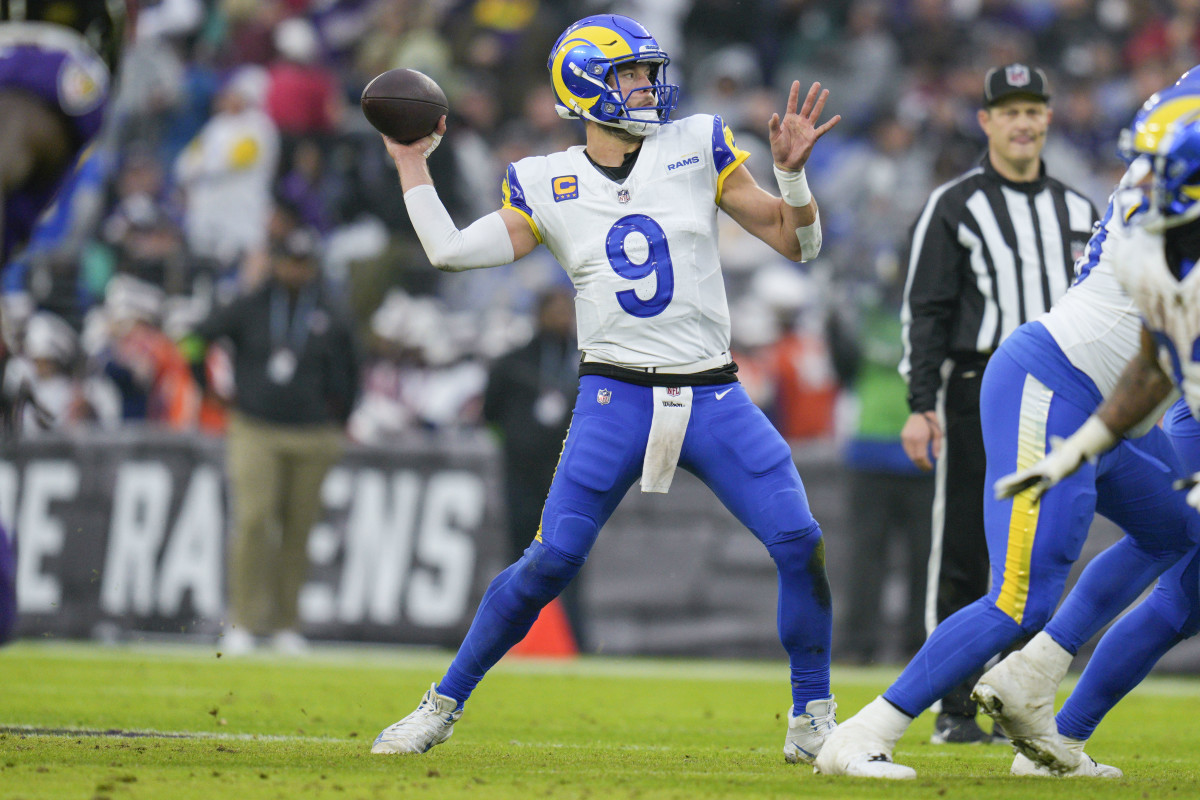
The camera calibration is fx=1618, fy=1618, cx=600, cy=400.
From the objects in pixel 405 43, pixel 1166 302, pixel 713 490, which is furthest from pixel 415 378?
pixel 1166 302

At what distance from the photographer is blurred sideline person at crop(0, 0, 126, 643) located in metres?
4.64

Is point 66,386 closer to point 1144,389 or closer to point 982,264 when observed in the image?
point 982,264

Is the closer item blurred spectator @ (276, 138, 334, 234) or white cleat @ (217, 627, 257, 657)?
white cleat @ (217, 627, 257, 657)

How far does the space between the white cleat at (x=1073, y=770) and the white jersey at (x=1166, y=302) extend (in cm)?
121

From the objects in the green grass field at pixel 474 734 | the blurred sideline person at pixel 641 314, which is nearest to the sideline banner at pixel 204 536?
the green grass field at pixel 474 734

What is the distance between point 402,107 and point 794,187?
1217 mm

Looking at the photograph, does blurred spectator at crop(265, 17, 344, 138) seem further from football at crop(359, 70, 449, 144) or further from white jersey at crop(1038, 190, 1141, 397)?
white jersey at crop(1038, 190, 1141, 397)

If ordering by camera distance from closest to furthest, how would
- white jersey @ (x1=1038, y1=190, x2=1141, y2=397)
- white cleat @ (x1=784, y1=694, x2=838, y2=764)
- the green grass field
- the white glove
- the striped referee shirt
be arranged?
the white glove → the green grass field → white jersey @ (x1=1038, y1=190, x2=1141, y2=397) → white cleat @ (x1=784, y1=694, x2=838, y2=764) → the striped referee shirt

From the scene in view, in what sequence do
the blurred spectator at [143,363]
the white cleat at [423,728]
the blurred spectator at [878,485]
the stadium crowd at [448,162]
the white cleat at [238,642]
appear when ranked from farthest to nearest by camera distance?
the stadium crowd at [448,162] < the blurred spectator at [143,363] < the white cleat at [238,642] < the blurred spectator at [878,485] < the white cleat at [423,728]

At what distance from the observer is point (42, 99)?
185 inches

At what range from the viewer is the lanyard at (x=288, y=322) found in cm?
1002

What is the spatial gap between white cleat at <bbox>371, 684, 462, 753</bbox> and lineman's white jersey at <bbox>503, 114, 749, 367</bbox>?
1.17 metres

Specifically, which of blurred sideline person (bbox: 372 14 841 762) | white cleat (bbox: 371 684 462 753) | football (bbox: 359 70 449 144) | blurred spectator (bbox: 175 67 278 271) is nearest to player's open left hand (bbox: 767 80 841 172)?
blurred sideline person (bbox: 372 14 841 762)

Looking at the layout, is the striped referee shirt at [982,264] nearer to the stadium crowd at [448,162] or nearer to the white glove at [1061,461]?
the white glove at [1061,461]
